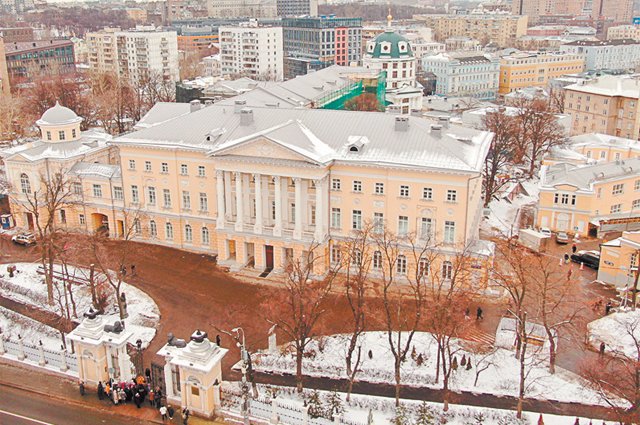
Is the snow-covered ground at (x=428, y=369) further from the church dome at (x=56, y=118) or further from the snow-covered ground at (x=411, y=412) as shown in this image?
the church dome at (x=56, y=118)

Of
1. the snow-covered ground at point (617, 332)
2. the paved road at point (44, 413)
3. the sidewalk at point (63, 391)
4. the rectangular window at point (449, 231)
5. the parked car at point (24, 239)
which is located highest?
the rectangular window at point (449, 231)

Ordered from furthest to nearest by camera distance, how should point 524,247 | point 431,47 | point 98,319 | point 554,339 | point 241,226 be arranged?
point 431,47 < point 524,247 < point 241,226 < point 554,339 < point 98,319

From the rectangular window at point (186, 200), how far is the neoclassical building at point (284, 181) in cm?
9

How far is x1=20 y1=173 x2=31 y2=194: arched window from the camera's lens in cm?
6269

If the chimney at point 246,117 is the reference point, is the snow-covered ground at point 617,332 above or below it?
below

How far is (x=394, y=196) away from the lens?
5050cm

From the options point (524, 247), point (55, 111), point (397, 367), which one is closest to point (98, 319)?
point (397, 367)

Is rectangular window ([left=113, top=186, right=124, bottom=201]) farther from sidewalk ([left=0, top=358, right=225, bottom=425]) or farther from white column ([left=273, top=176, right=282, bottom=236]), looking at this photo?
sidewalk ([left=0, top=358, right=225, bottom=425])

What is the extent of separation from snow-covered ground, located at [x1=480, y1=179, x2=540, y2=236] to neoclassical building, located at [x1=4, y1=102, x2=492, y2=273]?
7.58 m

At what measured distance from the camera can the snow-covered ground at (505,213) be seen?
212 ft

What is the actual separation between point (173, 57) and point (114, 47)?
14.3 m

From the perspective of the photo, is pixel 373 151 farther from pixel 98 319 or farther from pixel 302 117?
pixel 98 319

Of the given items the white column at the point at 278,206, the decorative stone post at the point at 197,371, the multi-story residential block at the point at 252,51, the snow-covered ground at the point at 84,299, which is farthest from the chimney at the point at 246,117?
the multi-story residential block at the point at 252,51

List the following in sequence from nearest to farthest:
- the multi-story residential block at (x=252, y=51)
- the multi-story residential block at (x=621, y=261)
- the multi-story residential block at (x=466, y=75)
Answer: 1. the multi-story residential block at (x=621, y=261)
2. the multi-story residential block at (x=466, y=75)
3. the multi-story residential block at (x=252, y=51)
